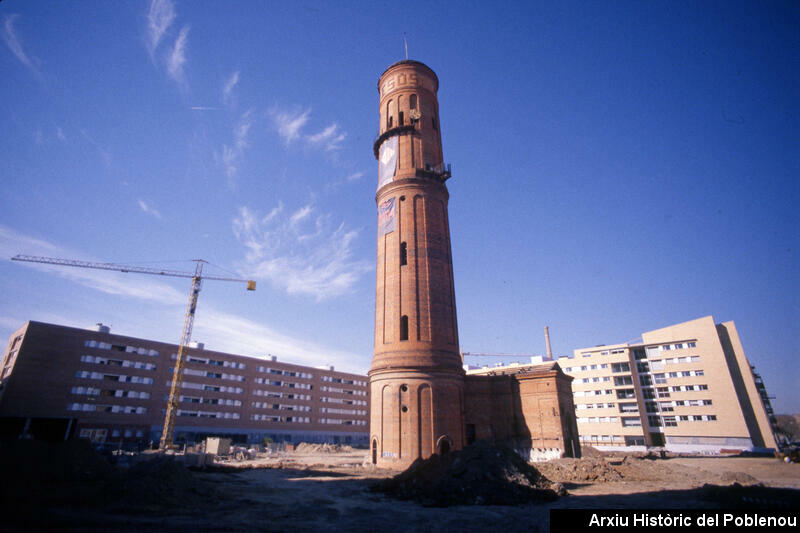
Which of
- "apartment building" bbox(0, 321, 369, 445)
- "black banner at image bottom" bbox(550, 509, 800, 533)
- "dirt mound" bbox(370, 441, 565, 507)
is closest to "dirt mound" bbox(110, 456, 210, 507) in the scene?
"dirt mound" bbox(370, 441, 565, 507)

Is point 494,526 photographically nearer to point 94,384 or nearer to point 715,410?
point 715,410

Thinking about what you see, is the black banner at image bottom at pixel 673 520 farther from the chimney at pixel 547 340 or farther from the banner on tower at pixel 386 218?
the chimney at pixel 547 340

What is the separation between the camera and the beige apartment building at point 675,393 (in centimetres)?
5428

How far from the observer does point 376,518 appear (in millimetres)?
14781

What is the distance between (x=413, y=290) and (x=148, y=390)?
52117mm

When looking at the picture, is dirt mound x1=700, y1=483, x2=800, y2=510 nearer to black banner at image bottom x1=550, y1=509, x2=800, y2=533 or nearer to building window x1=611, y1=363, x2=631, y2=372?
black banner at image bottom x1=550, y1=509, x2=800, y2=533

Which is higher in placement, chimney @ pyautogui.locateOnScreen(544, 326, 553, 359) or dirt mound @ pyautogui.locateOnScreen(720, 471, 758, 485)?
chimney @ pyautogui.locateOnScreen(544, 326, 553, 359)

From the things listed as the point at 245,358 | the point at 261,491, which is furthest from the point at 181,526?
the point at 245,358

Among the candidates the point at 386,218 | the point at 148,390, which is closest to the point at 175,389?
the point at 148,390

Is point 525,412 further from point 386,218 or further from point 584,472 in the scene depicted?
point 386,218

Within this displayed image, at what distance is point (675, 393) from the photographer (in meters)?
58.9

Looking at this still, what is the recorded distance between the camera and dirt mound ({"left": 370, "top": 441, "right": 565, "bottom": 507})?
17.8 m

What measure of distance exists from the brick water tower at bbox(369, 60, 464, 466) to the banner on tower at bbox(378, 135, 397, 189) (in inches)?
4.1

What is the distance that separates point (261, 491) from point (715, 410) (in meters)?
60.9
